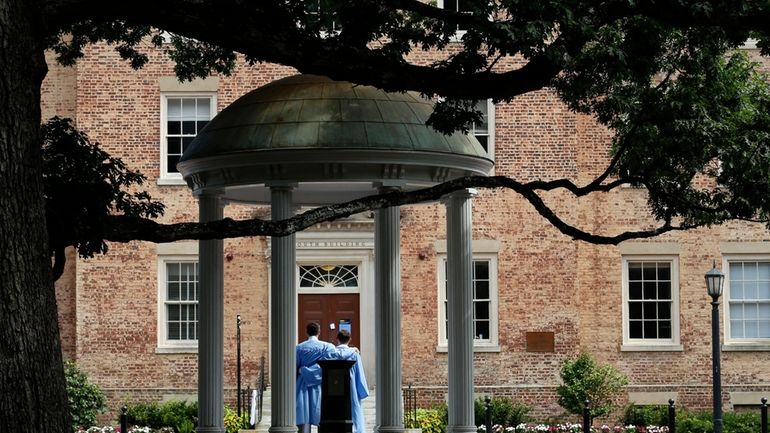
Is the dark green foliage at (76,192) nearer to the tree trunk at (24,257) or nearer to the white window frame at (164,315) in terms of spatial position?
the tree trunk at (24,257)

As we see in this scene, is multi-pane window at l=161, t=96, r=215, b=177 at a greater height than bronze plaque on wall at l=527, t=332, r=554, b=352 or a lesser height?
greater

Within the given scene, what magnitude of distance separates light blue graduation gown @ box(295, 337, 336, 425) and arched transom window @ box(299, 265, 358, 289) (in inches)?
530

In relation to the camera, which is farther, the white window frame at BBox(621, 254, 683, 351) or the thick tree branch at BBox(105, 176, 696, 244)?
the white window frame at BBox(621, 254, 683, 351)

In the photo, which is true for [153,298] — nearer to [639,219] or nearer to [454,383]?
[639,219]

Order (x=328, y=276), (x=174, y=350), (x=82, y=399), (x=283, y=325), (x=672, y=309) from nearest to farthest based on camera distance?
(x=283, y=325), (x=82, y=399), (x=174, y=350), (x=672, y=309), (x=328, y=276)

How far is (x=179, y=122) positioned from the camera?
3522 cm

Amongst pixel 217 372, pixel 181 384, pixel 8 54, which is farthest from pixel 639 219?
pixel 8 54

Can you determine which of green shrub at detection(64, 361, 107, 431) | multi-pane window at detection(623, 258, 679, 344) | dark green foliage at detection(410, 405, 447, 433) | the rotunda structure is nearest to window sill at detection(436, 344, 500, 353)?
multi-pane window at detection(623, 258, 679, 344)

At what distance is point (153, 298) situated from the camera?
3488cm

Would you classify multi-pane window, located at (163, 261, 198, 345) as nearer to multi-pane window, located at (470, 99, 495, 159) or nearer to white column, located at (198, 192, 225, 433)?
multi-pane window, located at (470, 99, 495, 159)

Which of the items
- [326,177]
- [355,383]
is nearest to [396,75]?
[326,177]

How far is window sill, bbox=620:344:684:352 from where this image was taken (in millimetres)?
35406

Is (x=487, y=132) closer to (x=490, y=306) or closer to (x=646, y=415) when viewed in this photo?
(x=490, y=306)

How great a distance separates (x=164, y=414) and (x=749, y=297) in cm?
1367
